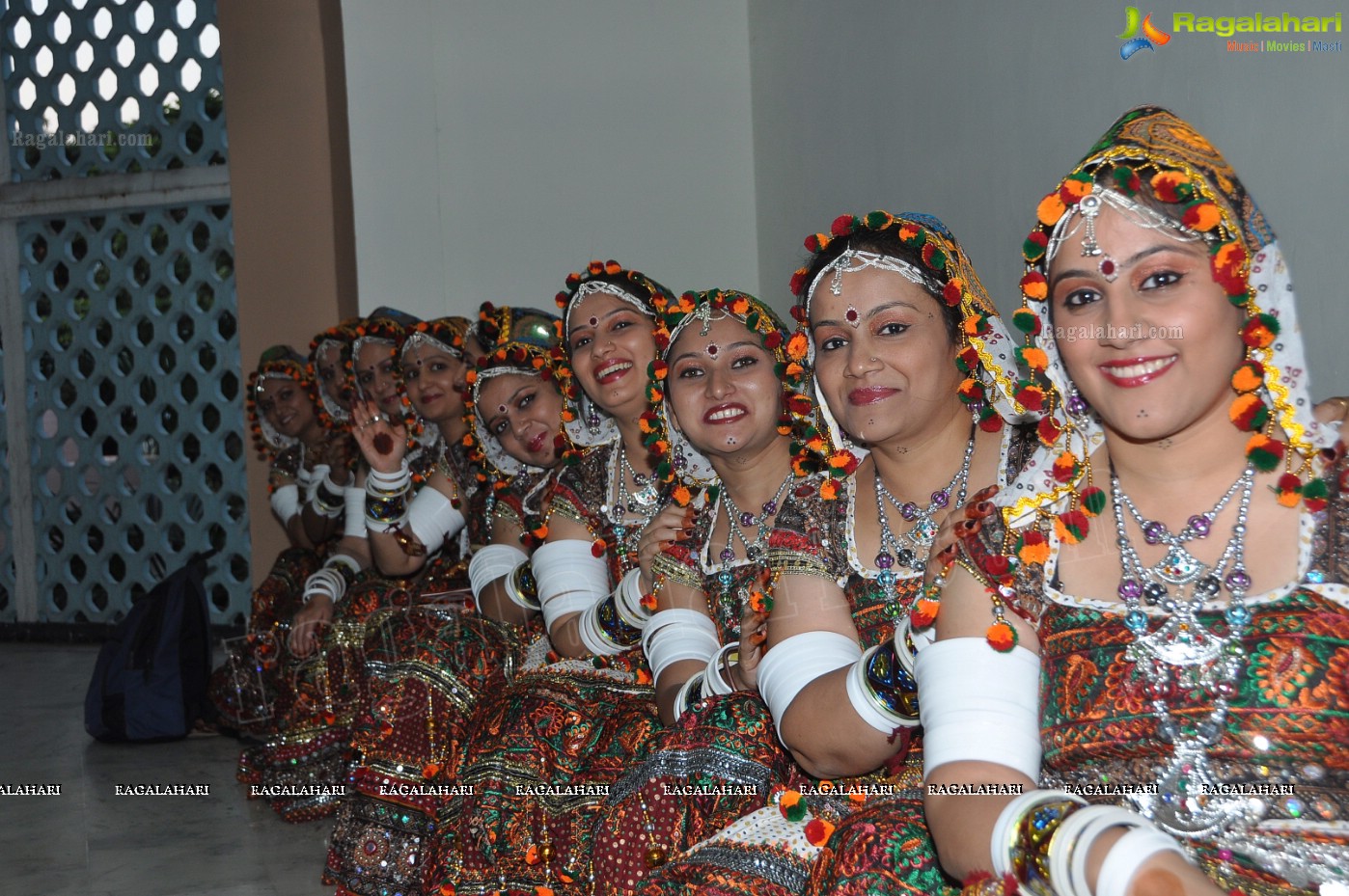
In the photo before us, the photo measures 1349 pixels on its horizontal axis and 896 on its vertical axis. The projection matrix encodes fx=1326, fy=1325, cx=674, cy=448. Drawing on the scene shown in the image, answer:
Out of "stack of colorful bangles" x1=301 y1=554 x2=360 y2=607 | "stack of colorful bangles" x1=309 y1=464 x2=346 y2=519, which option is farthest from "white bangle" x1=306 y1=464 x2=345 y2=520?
"stack of colorful bangles" x1=301 y1=554 x2=360 y2=607

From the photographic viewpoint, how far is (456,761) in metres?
3.25

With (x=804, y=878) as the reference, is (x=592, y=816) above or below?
below

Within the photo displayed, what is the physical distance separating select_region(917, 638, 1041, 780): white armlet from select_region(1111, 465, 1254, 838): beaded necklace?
127mm

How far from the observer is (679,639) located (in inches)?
104

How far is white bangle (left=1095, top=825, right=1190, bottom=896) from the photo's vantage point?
1300 mm

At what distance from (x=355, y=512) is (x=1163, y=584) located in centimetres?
→ 348

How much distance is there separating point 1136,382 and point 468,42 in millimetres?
4441

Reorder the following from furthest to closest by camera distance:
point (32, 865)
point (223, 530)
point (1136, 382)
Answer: point (223, 530) < point (32, 865) < point (1136, 382)

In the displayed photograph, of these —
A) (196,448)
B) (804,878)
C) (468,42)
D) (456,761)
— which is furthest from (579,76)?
(804,878)

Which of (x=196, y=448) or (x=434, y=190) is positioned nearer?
(x=434, y=190)

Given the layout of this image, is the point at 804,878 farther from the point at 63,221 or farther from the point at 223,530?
the point at 63,221

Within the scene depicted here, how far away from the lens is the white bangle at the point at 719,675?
2359 mm

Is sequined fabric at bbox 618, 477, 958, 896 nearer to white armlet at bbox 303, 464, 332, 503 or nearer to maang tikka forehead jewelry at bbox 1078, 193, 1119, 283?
maang tikka forehead jewelry at bbox 1078, 193, 1119, 283

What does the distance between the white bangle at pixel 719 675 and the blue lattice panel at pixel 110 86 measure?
194 inches
